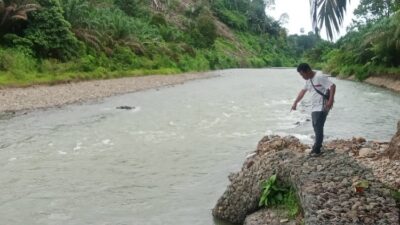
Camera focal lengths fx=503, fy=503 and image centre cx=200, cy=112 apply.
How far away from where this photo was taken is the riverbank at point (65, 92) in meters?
23.1

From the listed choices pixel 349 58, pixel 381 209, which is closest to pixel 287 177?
pixel 381 209

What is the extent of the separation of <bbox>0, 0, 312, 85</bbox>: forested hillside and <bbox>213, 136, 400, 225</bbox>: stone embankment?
21.2 meters

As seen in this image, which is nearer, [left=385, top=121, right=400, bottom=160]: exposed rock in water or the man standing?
the man standing

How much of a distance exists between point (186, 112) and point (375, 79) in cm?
2281

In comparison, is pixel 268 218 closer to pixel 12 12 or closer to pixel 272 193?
pixel 272 193

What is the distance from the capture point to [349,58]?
162 ft

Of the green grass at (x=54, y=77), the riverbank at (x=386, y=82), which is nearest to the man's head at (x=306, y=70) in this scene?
the green grass at (x=54, y=77)

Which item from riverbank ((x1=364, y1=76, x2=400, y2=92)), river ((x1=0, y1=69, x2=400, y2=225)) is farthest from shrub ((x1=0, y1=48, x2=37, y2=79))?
riverbank ((x1=364, y1=76, x2=400, y2=92))

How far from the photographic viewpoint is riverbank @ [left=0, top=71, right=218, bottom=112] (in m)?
23.1

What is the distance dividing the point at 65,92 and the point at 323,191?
22854 millimetres

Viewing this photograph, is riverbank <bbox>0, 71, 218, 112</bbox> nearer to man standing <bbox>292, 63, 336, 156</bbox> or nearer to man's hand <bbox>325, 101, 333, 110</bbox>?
man standing <bbox>292, 63, 336, 156</bbox>

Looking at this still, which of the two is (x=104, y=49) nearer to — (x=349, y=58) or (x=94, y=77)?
(x=94, y=77)

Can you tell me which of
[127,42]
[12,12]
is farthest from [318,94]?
[127,42]

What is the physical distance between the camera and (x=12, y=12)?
3117 centimetres
